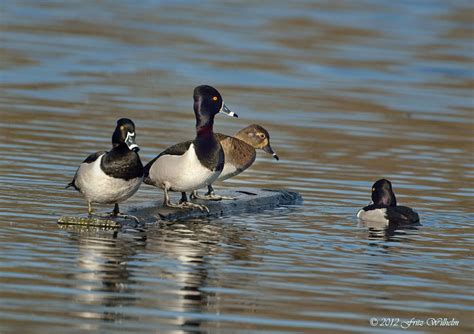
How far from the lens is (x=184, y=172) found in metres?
12.5

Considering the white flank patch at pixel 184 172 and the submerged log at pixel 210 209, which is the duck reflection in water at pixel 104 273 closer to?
the submerged log at pixel 210 209

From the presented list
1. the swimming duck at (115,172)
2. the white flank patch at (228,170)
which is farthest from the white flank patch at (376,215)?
the swimming duck at (115,172)

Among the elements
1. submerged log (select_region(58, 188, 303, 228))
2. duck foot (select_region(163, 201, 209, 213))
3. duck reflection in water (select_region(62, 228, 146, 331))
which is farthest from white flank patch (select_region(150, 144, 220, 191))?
duck reflection in water (select_region(62, 228, 146, 331))

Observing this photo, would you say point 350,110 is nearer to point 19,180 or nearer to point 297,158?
point 297,158

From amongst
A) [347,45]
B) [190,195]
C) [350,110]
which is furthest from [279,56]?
[190,195]

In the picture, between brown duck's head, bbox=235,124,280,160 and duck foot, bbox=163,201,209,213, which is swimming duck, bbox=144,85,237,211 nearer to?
duck foot, bbox=163,201,209,213

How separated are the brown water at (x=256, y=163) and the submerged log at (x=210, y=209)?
0.65ft

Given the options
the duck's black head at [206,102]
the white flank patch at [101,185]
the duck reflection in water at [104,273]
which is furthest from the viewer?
the duck's black head at [206,102]

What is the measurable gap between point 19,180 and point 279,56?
49.0 feet

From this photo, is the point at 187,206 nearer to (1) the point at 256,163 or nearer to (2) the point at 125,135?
(2) the point at 125,135

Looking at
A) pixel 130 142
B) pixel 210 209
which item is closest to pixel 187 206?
pixel 210 209

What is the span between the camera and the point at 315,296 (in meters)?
9.36

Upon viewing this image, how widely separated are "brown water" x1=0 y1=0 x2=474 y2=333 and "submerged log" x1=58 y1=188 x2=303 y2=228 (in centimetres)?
20

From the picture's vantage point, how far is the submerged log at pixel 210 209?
11727mm
